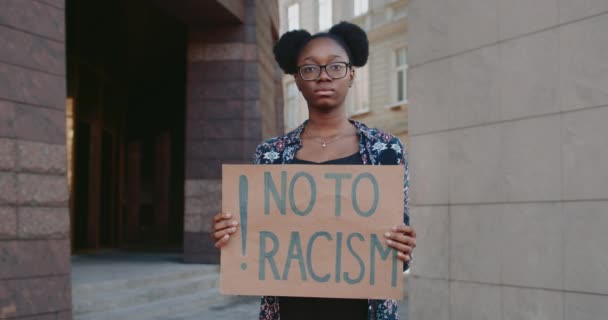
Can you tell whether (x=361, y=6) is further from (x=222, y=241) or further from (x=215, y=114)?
(x=222, y=241)

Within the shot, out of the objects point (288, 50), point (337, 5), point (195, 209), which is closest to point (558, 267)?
point (288, 50)

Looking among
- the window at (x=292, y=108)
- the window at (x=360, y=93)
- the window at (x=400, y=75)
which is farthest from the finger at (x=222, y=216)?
the window at (x=292, y=108)

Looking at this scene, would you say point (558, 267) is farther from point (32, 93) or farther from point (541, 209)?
point (32, 93)

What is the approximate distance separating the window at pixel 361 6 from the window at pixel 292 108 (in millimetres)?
5128

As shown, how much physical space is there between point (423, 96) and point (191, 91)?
5.61m

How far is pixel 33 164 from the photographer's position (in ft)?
16.7

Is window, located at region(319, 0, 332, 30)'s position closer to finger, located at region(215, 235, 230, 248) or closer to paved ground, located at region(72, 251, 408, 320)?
paved ground, located at region(72, 251, 408, 320)

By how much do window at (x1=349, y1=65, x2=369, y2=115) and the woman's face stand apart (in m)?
18.6

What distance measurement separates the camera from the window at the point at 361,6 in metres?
21.6

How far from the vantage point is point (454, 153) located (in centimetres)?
500

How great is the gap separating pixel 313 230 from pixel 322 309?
0.33 m

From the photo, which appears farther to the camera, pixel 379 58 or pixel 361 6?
pixel 361 6

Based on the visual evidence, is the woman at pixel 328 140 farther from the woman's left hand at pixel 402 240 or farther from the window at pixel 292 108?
the window at pixel 292 108

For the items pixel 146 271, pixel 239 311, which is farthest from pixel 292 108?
pixel 239 311
